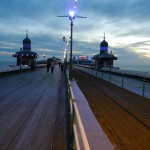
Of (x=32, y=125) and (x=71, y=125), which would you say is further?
(x=32, y=125)

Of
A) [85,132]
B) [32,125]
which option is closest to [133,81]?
[32,125]

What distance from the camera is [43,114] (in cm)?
1166

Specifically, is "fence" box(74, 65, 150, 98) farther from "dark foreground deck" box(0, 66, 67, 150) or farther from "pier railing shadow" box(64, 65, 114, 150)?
"pier railing shadow" box(64, 65, 114, 150)

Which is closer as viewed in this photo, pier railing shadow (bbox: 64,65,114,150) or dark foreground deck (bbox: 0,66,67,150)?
pier railing shadow (bbox: 64,65,114,150)

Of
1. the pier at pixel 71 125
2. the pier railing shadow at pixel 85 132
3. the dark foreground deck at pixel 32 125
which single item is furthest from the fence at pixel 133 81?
the pier railing shadow at pixel 85 132

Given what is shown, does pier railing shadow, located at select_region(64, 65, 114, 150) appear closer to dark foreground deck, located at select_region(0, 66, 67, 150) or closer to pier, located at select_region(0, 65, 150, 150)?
pier, located at select_region(0, 65, 150, 150)

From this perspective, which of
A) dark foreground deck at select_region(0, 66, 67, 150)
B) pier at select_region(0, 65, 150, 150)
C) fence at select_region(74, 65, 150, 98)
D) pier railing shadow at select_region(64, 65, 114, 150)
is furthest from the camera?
fence at select_region(74, 65, 150, 98)

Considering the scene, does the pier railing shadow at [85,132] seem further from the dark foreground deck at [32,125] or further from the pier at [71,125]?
the dark foreground deck at [32,125]

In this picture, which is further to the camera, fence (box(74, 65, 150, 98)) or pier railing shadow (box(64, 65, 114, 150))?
fence (box(74, 65, 150, 98))

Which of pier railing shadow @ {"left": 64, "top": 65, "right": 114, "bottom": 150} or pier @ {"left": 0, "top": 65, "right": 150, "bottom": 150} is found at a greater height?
pier railing shadow @ {"left": 64, "top": 65, "right": 114, "bottom": 150}

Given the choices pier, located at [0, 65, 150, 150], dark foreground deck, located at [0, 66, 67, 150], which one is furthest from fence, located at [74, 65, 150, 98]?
dark foreground deck, located at [0, 66, 67, 150]

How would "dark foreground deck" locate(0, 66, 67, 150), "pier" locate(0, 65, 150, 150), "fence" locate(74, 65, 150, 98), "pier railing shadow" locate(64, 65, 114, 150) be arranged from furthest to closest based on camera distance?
1. "fence" locate(74, 65, 150, 98)
2. "dark foreground deck" locate(0, 66, 67, 150)
3. "pier" locate(0, 65, 150, 150)
4. "pier railing shadow" locate(64, 65, 114, 150)

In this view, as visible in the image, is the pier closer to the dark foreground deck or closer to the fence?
the dark foreground deck

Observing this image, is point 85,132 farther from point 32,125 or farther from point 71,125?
point 32,125
